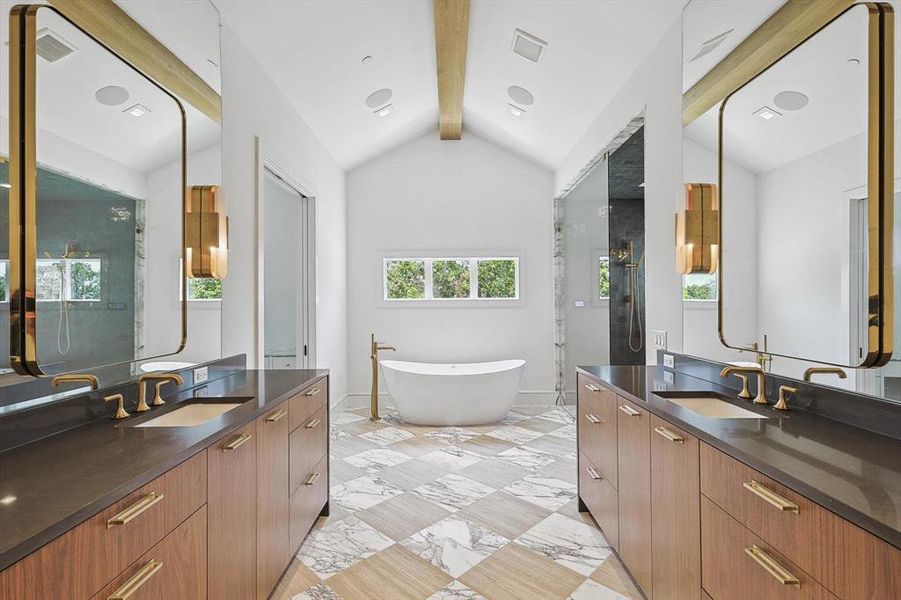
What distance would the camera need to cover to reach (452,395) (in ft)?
14.2

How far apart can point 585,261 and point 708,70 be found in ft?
8.90

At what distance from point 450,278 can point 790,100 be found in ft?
12.8

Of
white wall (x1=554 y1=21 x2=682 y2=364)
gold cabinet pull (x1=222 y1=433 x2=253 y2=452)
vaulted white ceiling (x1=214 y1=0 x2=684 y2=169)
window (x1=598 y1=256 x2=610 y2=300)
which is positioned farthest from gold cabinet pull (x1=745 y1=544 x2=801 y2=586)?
window (x1=598 y1=256 x2=610 y2=300)

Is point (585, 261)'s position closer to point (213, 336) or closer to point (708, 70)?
point (708, 70)

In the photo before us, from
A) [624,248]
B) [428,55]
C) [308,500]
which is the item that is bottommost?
[308,500]

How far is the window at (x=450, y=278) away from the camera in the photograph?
17.5 ft

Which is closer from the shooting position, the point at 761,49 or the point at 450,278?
the point at 761,49

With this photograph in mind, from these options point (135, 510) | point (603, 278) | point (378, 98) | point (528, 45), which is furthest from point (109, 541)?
point (603, 278)

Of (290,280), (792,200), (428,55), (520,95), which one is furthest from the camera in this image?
(290,280)

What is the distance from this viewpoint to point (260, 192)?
298 centimetres

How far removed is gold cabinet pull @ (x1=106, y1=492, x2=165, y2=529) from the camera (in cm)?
92

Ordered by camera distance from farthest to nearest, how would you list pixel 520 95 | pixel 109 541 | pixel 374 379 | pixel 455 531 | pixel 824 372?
pixel 374 379
pixel 520 95
pixel 455 531
pixel 824 372
pixel 109 541

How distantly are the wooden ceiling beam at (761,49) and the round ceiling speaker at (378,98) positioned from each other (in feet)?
7.86

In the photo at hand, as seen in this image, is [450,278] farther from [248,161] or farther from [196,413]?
[196,413]
